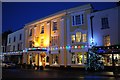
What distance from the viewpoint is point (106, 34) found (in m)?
19.5

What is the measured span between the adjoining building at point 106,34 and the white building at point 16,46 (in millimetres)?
13758

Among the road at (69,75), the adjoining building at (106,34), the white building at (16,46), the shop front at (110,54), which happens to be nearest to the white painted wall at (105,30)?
the adjoining building at (106,34)

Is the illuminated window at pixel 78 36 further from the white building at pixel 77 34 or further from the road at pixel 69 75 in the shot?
the road at pixel 69 75

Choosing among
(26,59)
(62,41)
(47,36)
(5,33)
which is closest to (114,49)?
(62,41)

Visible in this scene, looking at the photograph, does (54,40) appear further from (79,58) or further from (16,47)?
(16,47)

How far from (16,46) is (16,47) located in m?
0.18

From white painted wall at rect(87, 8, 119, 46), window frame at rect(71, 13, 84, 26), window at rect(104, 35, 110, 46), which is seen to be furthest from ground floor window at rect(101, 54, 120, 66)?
window frame at rect(71, 13, 84, 26)

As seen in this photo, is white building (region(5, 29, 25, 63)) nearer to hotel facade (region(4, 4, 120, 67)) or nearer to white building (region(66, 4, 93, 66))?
hotel facade (region(4, 4, 120, 67))

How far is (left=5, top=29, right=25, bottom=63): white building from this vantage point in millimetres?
31622

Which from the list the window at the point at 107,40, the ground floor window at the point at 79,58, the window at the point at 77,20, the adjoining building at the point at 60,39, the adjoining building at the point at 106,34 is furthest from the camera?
the window at the point at 77,20

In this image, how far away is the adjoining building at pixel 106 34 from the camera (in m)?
18.5

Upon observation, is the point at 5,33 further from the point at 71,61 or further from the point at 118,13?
the point at 118,13

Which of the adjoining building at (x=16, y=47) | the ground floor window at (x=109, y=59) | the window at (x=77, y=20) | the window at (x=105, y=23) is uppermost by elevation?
the window at (x=77, y=20)

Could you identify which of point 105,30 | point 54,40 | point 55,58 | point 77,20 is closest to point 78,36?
point 77,20
